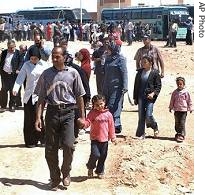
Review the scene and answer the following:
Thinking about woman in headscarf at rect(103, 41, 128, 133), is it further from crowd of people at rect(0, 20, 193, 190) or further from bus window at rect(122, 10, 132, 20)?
bus window at rect(122, 10, 132, 20)

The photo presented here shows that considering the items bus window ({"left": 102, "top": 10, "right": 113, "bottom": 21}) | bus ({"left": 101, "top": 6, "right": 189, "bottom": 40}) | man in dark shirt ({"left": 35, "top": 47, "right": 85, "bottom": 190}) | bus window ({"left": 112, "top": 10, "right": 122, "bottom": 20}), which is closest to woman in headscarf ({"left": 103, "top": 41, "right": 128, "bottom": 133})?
man in dark shirt ({"left": 35, "top": 47, "right": 85, "bottom": 190})

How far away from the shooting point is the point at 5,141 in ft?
33.4

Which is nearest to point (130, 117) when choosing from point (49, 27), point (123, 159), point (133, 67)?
point (123, 159)

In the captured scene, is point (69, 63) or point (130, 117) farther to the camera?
point (130, 117)

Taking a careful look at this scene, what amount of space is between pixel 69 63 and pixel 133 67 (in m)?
16.3

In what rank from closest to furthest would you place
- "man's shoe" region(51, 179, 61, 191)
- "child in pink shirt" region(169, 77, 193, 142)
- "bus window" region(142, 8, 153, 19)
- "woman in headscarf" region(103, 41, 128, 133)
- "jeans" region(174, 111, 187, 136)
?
"man's shoe" region(51, 179, 61, 191) → "woman in headscarf" region(103, 41, 128, 133) → "child in pink shirt" region(169, 77, 193, 142) → "jeans" region(174, 111, 187, 136) → "bus window" region(142, 8, 153, 19)

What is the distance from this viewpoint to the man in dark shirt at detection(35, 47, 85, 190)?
6.77 meters

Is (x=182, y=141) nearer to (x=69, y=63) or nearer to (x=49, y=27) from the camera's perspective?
(x=69, y=63)

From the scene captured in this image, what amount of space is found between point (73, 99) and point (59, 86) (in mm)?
278

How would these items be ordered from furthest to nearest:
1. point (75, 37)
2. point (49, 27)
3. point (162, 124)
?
1. point (75, 37)
2. point (49, 27)
3. point (162, 124)

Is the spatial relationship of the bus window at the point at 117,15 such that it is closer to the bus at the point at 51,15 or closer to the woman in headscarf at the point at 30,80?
the bus at the point at 51,15

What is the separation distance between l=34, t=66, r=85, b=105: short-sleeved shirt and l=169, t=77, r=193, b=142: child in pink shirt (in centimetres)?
364

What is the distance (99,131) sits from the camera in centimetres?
752

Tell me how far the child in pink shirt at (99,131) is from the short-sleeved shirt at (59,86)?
0.67m
